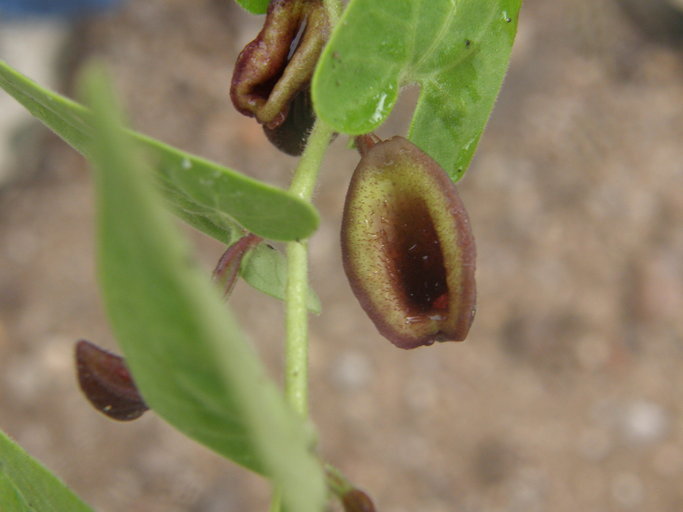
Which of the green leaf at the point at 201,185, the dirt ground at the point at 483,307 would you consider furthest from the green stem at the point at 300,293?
the dirt ground at the point at 483,307

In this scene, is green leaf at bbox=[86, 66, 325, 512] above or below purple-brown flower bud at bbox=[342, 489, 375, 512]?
above

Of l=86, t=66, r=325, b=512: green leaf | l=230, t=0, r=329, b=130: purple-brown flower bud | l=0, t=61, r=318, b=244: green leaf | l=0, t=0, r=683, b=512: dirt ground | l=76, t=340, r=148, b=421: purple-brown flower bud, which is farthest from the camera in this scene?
l=0, t=0, r=683, b=512: dirt ground

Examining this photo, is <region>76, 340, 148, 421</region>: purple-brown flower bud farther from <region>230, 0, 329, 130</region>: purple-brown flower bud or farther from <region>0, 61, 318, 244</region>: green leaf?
<region>230, 0, 329, 130</region>: purple-brown flower bud

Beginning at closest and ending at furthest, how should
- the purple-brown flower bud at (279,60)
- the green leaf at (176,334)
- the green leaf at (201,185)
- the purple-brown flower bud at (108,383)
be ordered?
1. the green leaf at (176,334)
2. the green leaf at (201,185)
3. the purple-brown flower bud at (108,383)
4. the purple-brown flower bud at (279,60)

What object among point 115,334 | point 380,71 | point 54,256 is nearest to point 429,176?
point 380,71

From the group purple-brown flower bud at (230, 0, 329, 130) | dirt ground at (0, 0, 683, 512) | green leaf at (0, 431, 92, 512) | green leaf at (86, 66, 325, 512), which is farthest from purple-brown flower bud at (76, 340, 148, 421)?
dirt ground at (0, 0, 683, 512)

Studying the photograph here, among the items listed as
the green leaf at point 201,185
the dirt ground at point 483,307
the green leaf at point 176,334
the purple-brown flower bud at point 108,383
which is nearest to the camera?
the green leaf at point 176,334

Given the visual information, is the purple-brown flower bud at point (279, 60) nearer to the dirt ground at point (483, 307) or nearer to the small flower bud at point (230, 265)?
the small flower bud at point (230, 265)
